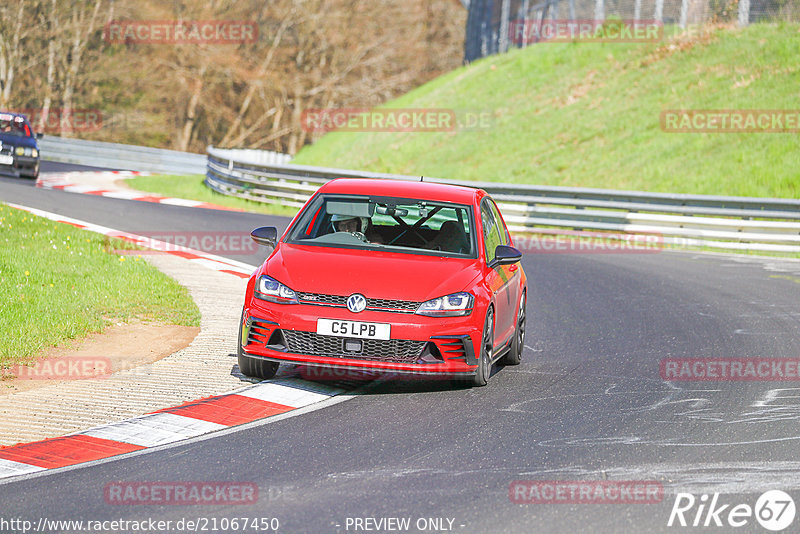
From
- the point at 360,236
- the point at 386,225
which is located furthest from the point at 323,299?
the point at 386,225

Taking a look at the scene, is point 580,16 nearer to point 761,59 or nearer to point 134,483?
point 761,59

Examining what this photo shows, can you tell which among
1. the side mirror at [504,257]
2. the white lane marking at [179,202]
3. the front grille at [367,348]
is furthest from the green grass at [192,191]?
the front grille at [367,348]

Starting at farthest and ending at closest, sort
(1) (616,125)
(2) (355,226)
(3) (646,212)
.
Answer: (1) (616,125) → (3) (646,212) → (2) (355,226)

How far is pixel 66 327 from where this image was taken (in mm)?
9922

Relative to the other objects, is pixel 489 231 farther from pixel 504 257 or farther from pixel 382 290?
pixel 382 290

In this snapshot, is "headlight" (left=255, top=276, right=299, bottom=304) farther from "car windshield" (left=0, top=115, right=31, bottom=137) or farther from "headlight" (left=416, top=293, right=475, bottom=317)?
"car windshield" (left=0, top=115, right=31, bottom=137)

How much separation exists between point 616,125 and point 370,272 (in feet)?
79.6

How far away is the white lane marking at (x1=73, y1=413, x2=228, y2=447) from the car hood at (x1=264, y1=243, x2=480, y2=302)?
140cm

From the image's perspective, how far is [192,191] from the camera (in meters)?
30.7

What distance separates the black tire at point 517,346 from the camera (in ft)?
31.9

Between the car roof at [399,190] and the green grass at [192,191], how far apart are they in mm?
15216

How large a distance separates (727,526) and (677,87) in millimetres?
28409

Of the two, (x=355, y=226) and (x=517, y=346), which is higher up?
(x=355, y=226)

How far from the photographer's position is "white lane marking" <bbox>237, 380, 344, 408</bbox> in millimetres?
7930
